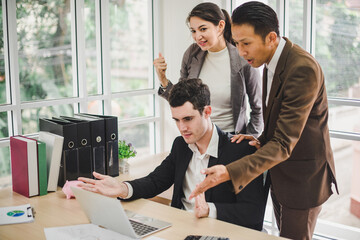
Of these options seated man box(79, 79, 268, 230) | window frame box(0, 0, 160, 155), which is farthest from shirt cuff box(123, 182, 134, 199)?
window frame box(0, 0, 160, 155)

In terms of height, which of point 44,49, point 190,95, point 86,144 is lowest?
point 86,144

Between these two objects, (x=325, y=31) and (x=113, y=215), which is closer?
(x=113, y=215)

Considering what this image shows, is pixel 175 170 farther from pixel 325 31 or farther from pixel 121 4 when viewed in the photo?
pixel 121 4

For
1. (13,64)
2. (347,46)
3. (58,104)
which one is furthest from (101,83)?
(347,46)

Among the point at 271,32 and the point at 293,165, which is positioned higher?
the point at 271,32

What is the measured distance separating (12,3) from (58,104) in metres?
0.72

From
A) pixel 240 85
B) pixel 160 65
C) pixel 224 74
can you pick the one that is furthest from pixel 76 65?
pixel 240 85

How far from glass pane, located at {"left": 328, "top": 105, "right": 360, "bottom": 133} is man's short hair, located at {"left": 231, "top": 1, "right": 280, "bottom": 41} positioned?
1488mm

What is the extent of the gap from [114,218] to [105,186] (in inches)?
13.1

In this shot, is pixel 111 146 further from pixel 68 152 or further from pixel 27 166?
pixel 27 166

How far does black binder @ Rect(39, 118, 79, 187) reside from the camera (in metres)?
2.47

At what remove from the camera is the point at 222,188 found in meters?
2.14

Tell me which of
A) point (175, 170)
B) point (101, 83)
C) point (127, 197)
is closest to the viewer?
point (127, 197)

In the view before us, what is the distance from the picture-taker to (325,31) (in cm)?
318
